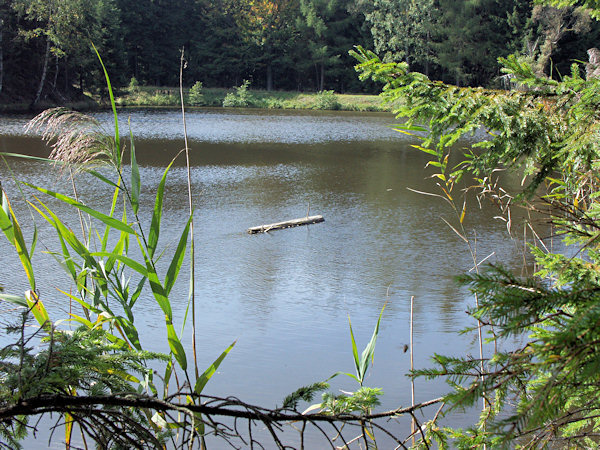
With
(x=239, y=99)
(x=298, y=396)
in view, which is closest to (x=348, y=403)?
(x=298, y=396)

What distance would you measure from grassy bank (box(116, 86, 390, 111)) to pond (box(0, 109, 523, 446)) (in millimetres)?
22285

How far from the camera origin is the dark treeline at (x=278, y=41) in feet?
102

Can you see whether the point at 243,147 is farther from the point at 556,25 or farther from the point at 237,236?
the point at 556,25

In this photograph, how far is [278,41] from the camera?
45594 millimetres

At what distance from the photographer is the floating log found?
8.57 meters

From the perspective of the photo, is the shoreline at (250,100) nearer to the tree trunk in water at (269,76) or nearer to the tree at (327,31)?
the tree trunk in water at (269,76)

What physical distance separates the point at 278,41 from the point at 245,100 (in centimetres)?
874

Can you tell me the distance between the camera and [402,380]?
4.20 meters

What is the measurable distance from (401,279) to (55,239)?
14.5 ft

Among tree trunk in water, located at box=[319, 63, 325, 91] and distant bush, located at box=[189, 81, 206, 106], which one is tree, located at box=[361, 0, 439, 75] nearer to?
tree trunk in water, located at box=[319, 63, 325, 91]

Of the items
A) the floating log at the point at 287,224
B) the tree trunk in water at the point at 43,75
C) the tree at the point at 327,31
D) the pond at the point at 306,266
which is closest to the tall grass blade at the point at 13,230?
the pond at the point at 306,266

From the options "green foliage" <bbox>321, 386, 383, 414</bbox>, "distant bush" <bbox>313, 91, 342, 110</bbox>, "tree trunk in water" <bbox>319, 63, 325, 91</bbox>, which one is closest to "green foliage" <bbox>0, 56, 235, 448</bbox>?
"green foliage" <bbox>321, 386, 383, 414</bbox>

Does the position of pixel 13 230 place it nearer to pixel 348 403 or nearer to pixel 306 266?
pixel 348 403

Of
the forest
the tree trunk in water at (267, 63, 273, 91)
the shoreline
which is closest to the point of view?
the forest
